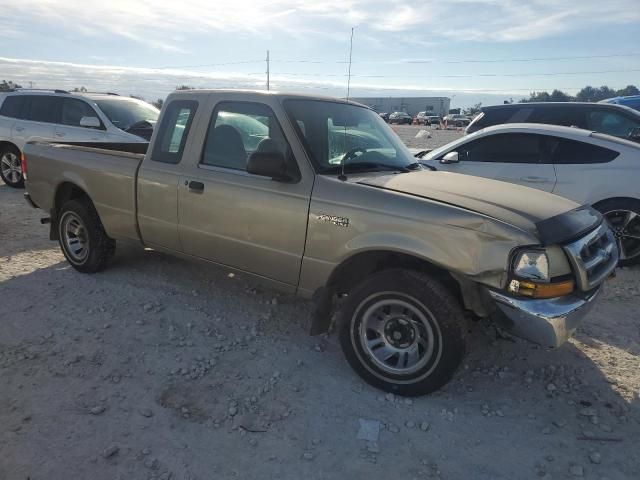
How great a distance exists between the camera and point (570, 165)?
19.3 ft

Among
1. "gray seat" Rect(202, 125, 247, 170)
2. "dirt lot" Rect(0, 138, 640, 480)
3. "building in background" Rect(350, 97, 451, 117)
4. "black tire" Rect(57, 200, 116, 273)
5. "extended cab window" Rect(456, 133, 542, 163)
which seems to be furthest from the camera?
"building in background" Rect(350, 97, 451, 117)

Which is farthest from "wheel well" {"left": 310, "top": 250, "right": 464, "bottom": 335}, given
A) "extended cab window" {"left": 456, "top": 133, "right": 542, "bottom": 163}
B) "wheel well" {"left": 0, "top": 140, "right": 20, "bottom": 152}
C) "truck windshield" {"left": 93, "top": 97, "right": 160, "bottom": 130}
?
"wheel well" {"left": 0, "top": 140, "right": 20, "bottom": 152}

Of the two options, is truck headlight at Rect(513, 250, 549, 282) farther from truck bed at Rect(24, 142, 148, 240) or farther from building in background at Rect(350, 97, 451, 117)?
building in background at Rect(350, 97, 451, 117)

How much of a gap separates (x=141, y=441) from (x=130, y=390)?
0.54m

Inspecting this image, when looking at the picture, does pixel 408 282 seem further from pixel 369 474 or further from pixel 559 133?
pixel 559 133

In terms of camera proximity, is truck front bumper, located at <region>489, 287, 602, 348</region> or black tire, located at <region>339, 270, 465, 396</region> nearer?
truck front bumper, located at <region>489, 287, 602, 348</region>

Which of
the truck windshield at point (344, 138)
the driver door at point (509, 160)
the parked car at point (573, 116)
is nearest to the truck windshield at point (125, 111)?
the driver door at point (509, 160)

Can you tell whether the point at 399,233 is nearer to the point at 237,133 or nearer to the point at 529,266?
the point at 529,266

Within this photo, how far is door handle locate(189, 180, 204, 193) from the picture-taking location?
12.8 feet

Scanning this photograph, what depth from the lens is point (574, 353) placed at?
373cm

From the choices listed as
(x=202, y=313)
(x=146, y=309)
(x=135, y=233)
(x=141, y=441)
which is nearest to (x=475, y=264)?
(x=141, y=441)

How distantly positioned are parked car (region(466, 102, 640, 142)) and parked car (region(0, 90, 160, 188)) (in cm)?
629

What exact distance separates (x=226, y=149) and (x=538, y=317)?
260 centimetres

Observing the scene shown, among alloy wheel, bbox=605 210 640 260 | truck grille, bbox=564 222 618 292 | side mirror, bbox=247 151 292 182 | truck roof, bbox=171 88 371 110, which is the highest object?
truck roof, bbox=171 88 371 110
